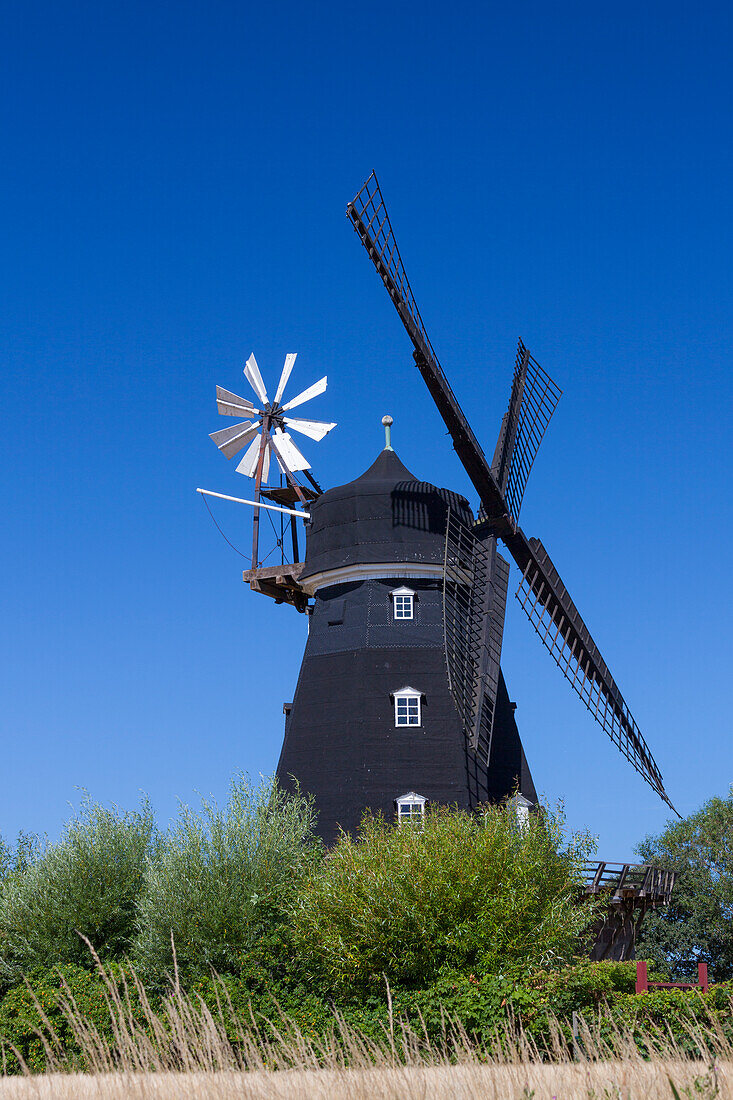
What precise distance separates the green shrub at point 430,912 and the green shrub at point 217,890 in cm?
129

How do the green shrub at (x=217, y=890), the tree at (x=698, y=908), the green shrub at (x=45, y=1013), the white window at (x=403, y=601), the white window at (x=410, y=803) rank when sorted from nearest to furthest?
1. the green shrub at (x=45, y=1013)
2. the green shrub at (x=217, y=890)
3. the white window at (x=410, y=803)
4. the white window at (x=403, y=601)
5. the tree at (x=698, y=908)

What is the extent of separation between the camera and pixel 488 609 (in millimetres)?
25141

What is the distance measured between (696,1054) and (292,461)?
19208 millimetres

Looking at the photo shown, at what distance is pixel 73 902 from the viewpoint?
21.3m

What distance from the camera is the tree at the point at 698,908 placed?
36188 millimetres

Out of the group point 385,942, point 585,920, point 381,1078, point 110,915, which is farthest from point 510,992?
point 110,915

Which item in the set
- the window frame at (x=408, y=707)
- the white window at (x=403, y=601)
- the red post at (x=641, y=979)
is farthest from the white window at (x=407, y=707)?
the red post at (x=641, y=979)

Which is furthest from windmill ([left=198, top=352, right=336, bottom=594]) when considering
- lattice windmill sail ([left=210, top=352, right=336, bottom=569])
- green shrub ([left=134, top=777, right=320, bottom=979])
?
green shrub ([left=134, top=777, right=320, bottom=979])

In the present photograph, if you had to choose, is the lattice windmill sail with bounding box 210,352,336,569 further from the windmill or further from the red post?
the red post

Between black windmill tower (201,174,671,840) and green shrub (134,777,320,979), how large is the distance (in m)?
2.65

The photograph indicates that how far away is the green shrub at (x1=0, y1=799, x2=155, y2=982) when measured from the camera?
68.8 feet

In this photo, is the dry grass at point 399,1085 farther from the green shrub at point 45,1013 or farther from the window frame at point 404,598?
the window frame at point 404,598

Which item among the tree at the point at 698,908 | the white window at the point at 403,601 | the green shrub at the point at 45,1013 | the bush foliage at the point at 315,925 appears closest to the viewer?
the bush foliage at the point at 315,925

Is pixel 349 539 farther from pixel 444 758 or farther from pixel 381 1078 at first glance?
pixel 381 1078
